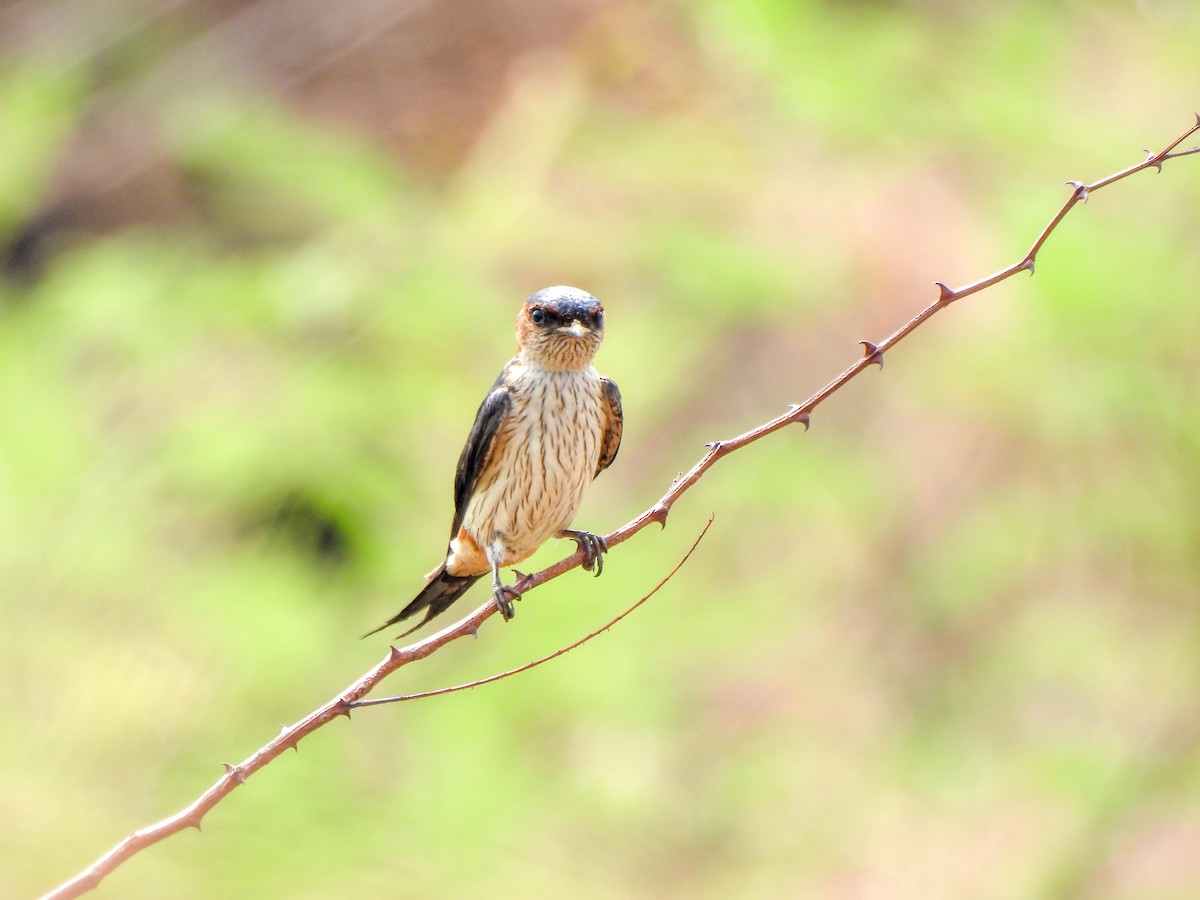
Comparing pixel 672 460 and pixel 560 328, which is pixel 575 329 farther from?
pixel 672 460

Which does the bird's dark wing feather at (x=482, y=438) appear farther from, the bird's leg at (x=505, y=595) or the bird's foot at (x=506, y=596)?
the bird's foot at (x=506, y=596)

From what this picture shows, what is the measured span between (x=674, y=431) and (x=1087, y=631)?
2831 millimetres

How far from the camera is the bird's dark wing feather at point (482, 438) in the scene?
3121 millimetres

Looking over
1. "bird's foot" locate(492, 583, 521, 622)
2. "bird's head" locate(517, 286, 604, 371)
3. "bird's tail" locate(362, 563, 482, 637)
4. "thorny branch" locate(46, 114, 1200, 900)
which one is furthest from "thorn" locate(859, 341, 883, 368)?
"bird's tail" locate(362, 563, 482, 637)

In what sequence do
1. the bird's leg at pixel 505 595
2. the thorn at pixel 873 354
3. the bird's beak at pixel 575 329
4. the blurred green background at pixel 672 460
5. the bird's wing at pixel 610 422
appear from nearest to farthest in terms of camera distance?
the thorn at pixel 873 354 → the bird's leg at pixel 505 595 → the bird's beak at pixel 575 329 → the bird's wing at pixel 610 422 → the blurred green background at pixel 672 460

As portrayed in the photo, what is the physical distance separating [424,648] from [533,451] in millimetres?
1446

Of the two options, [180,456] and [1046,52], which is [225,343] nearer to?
[180,456]

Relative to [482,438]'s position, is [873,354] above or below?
below

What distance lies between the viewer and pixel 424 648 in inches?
64.7

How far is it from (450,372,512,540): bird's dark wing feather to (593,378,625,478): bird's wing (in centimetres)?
26

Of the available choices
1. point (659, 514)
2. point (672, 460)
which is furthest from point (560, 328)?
point (672, 460)

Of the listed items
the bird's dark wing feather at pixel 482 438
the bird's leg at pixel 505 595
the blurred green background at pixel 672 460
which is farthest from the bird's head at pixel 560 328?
the blurred green background at pixel 672 460

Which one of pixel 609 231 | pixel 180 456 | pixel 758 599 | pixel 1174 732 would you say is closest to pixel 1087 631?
pixel 1174 732

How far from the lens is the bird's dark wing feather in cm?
312
